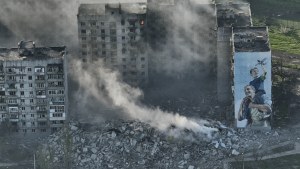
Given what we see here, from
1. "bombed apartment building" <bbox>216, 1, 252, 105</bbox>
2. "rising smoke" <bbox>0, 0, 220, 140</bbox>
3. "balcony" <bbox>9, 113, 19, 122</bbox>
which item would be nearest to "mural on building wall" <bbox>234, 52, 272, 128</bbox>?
"rising smoke" <bbox>0, 0, 220, 140</bbox>

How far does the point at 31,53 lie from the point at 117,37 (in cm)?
1941

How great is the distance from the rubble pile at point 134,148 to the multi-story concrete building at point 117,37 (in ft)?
58.1

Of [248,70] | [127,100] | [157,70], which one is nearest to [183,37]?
[157,70]

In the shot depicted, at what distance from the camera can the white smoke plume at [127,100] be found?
175 m

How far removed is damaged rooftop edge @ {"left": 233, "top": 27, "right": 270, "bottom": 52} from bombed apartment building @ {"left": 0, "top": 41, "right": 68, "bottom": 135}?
3142 centimetres

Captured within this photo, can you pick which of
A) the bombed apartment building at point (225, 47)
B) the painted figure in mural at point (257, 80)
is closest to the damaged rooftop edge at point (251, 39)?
the bombed apartment building at point (225, 47)

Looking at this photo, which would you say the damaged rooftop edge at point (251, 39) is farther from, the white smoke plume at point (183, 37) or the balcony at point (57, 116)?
the balcony at point (57, 116)

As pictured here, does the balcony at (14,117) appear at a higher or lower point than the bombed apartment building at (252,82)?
lower

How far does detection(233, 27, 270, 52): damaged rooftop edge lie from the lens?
176300 mm

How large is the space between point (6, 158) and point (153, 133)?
25664 millimetres

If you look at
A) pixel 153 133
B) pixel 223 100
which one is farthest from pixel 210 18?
pixel 153 133

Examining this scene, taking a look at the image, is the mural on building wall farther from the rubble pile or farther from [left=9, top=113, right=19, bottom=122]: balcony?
[left=9, top=113, right=19, bottom=122]: balcony

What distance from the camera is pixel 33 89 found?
17400cm

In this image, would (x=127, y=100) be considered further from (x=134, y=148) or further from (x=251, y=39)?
(x=251, y=39)
